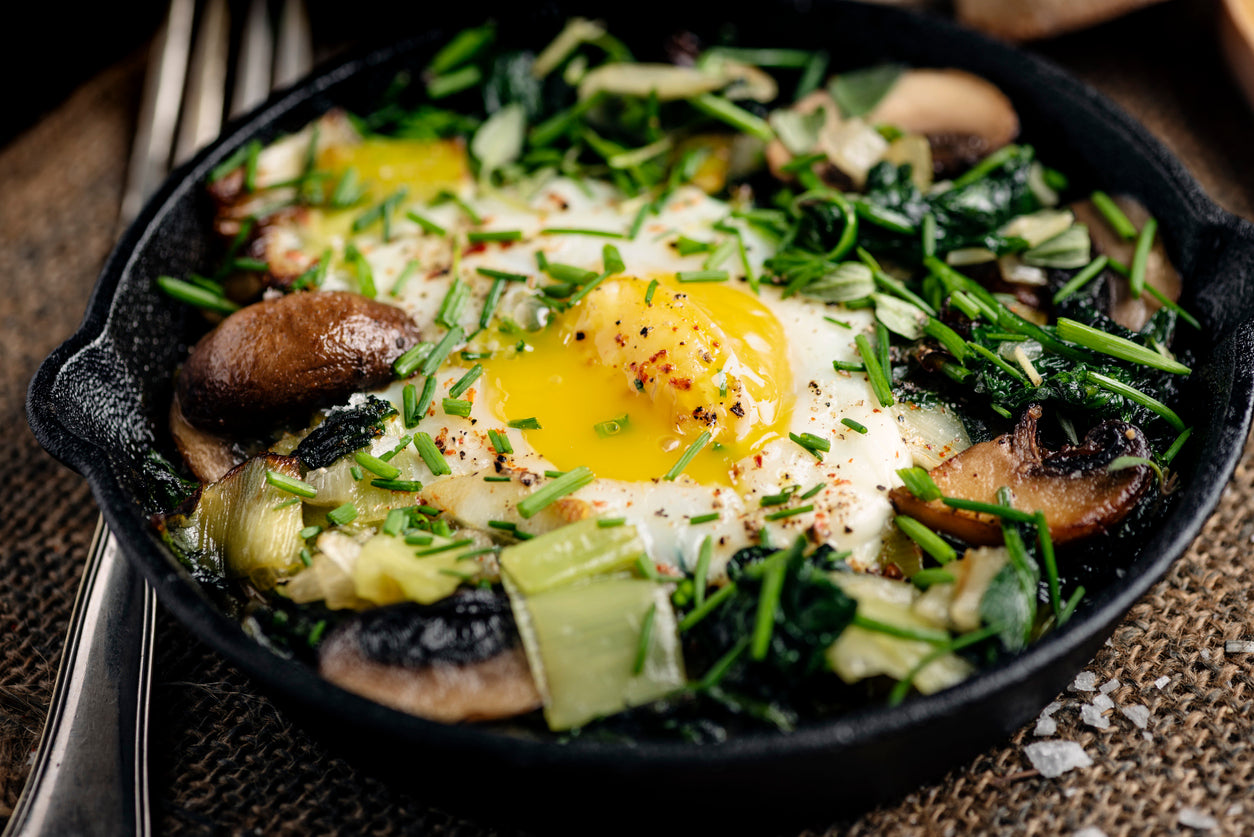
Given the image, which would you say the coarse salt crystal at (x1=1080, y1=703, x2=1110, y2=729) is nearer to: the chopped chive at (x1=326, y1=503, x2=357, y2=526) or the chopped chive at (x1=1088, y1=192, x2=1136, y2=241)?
the chopped chive at (x1=1088, y1=192, x2=1136, y2=241)

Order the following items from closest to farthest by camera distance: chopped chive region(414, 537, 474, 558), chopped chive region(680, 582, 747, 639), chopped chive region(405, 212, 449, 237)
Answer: chopped chive region(680, 582, 747, 639) < chopped chive region(414, 537, 474, 558) < chopped chive region(405, 212, 449, 237)

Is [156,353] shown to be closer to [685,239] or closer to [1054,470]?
[685,239]

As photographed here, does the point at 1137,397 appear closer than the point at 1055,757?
No

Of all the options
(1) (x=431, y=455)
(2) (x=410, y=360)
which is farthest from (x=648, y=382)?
(2) (x=410, y=360)

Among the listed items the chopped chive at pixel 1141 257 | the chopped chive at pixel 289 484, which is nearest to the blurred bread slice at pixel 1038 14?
the chopped chive at pixel 1141 257

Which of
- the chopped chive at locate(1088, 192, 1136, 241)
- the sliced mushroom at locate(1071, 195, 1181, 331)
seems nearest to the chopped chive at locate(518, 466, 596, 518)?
the sliced mushroom at locate(1071, 195, 1181, 331)

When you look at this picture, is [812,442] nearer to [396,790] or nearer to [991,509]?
[991,509]

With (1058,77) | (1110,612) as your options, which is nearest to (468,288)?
(1110,612)
